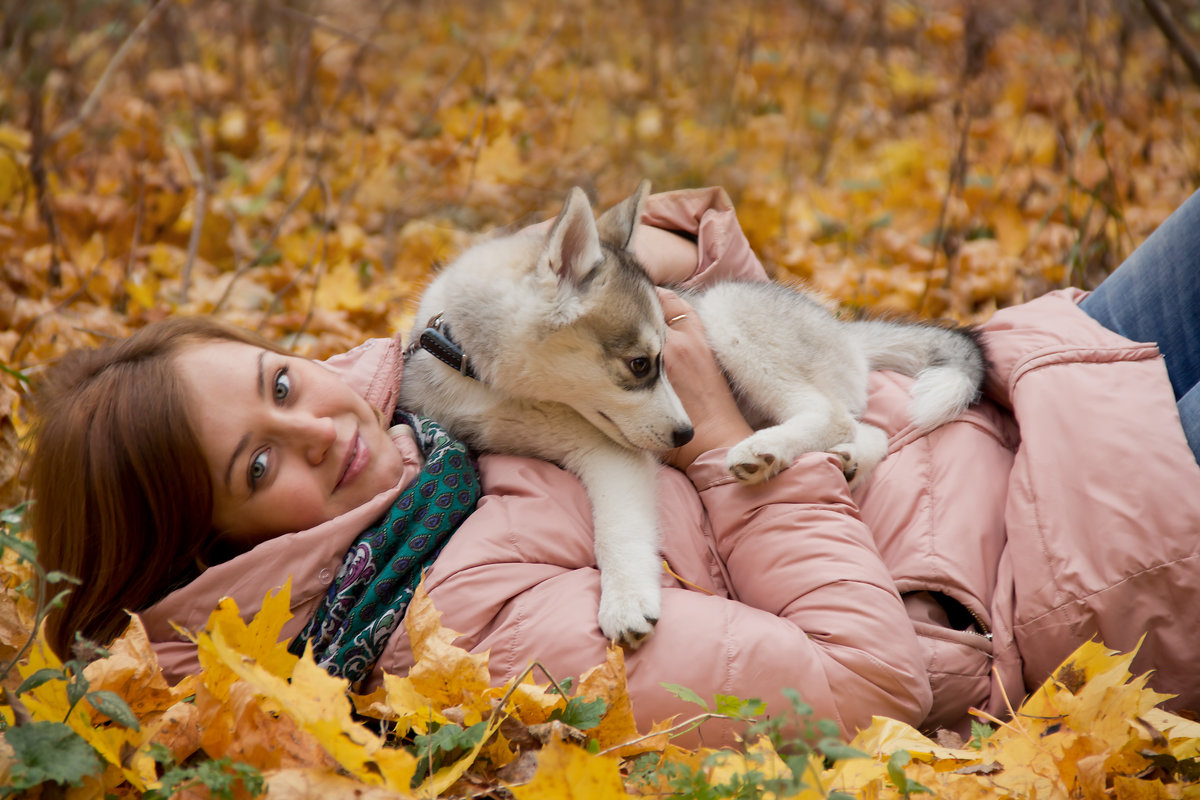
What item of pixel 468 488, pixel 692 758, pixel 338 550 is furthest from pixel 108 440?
pixel 692 758

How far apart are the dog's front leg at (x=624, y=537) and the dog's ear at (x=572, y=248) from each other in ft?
1.70

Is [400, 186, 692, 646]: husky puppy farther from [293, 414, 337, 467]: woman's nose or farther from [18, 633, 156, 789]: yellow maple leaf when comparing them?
[18, 633, 156, 789]: yellow maple leaf

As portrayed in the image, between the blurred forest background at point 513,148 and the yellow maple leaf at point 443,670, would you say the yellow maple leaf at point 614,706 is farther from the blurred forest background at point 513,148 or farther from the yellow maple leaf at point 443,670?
the blurred forest background at point 513,148

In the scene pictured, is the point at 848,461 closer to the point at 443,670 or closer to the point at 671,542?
the point at 671,542

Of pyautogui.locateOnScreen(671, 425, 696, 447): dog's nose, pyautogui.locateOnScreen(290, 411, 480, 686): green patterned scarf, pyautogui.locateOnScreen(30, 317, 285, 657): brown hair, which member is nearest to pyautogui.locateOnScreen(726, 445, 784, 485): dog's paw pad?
pyautogui.locateOnScreen(671, 425, 696, 447): dog's nose

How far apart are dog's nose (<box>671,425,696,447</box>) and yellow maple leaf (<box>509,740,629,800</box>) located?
121 centimetres

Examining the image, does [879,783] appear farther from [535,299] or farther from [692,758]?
[535,299]

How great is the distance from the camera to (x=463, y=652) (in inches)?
68.6

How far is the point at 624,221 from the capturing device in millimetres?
2760

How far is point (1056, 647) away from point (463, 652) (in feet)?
4.30

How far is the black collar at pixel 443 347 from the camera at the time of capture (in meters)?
2.54

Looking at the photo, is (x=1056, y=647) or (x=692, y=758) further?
(x=1056, y=647)

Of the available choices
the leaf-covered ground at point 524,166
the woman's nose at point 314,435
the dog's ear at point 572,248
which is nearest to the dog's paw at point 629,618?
the leaf-covered ground at point 524,166

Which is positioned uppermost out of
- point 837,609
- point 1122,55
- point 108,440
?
point 1122,55
